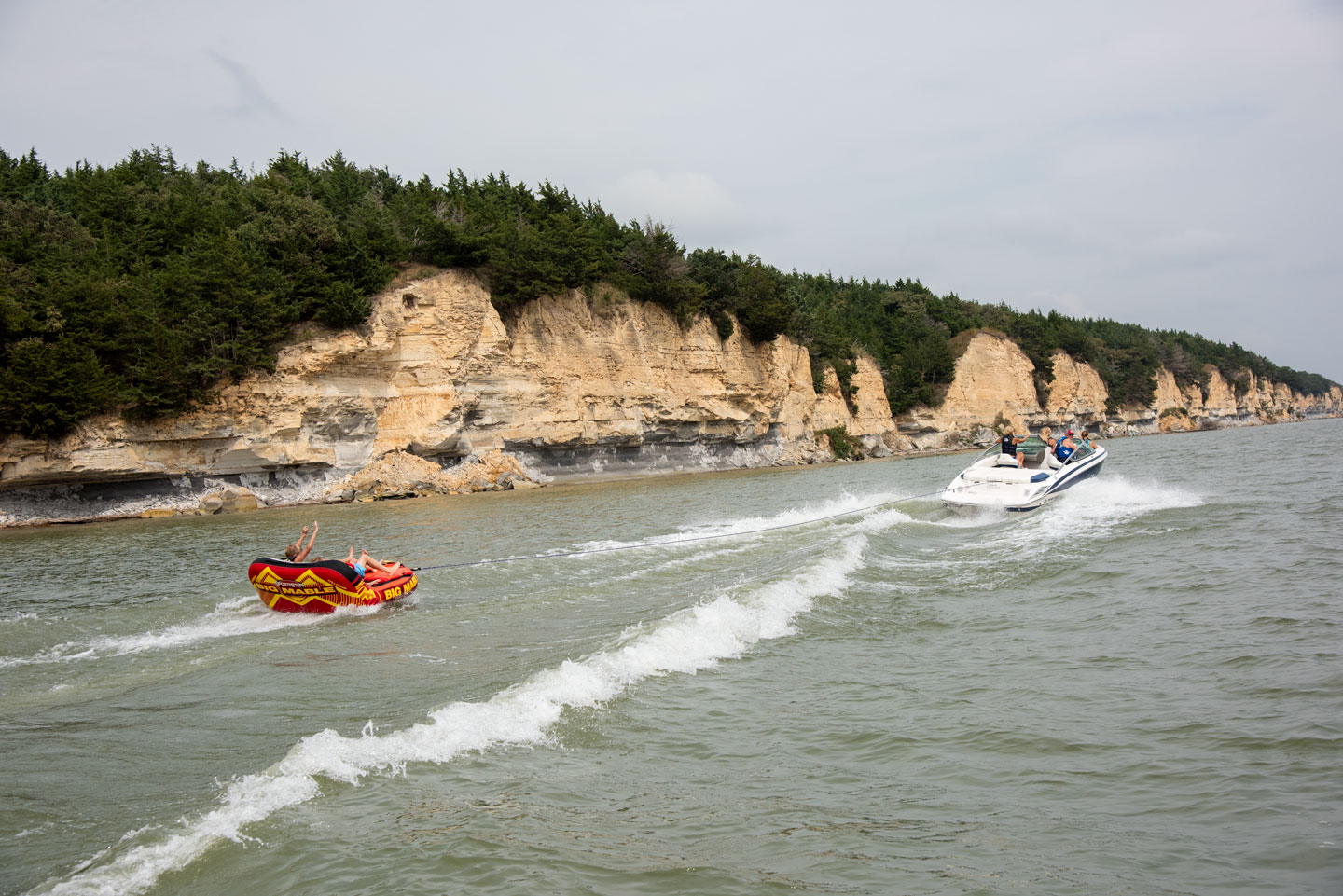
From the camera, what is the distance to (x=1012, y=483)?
18188mm

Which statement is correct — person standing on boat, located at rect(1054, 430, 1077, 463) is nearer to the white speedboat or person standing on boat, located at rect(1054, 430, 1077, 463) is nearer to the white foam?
the white speedboat

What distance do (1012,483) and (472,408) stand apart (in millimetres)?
24742

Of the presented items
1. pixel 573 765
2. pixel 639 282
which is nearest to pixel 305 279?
pixel 639 282

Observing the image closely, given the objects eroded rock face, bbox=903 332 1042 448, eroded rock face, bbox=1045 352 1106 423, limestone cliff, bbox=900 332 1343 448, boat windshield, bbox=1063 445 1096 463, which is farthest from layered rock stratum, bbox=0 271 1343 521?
eroded rock face, bbox=1045 352 1106 423

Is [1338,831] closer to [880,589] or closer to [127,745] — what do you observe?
[880,589]

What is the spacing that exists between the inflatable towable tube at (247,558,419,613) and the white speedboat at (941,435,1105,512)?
12.9 meters

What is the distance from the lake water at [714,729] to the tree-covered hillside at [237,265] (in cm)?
1811

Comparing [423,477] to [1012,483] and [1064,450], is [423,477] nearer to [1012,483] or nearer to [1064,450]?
[1012,483]

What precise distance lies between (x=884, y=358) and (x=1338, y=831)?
69901 mm

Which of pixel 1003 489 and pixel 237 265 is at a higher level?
pixel 237 265

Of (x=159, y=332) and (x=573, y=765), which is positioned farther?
(x=159, y=332)

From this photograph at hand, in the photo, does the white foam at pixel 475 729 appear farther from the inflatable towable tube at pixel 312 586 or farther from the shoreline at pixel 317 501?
the shoreline at pixel 317 501

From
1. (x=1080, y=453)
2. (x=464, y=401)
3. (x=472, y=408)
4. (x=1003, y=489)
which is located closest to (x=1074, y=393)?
(x=1080, y=453)

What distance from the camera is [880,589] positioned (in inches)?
439
